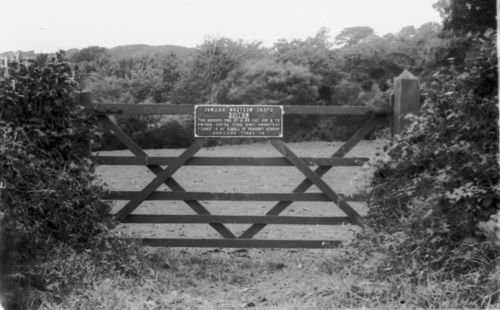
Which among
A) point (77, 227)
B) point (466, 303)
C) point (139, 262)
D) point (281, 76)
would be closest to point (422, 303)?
point (466, 303)

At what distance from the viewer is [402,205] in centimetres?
626

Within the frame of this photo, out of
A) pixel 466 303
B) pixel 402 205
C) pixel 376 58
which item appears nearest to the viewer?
pixel 466 303

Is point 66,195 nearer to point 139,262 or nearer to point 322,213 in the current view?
point 139,262

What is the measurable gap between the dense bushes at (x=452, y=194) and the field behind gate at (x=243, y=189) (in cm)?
75

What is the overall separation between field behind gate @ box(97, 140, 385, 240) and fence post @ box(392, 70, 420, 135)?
0.72 meters

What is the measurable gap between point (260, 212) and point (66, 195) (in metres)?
5.45

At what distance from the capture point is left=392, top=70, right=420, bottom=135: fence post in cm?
673

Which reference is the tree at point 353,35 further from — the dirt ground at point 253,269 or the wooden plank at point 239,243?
the wooden plank at point 239,243

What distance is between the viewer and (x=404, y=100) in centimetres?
674

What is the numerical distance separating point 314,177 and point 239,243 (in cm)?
121

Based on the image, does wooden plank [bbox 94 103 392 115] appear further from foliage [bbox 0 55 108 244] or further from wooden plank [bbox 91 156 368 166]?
wooden plank [bbox 91 156 368 166]

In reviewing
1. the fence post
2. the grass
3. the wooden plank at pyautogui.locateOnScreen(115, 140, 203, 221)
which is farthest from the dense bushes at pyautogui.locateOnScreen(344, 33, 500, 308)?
the wooden plank at pyautogui.locateOnScreen(115, 140, 203, 221)

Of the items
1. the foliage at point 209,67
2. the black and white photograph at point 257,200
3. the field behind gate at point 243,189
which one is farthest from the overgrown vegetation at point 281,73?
the black and white photograph at point 257,200

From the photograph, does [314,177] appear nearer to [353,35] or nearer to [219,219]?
[219,219]
